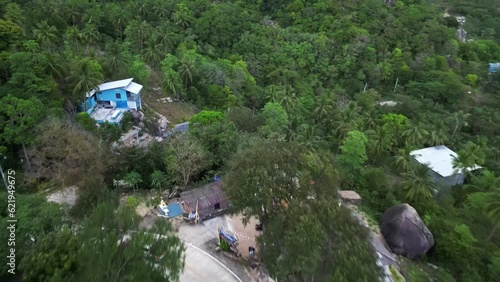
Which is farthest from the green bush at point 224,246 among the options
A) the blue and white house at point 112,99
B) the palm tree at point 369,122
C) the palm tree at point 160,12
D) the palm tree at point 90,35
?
the palm tree at point 160,12

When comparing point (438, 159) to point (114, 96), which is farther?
point (438, 159)

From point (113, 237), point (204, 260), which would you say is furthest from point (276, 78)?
point (113, 237)

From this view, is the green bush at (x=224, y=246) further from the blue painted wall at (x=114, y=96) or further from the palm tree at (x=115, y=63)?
the palm tree at (x=115, y=63)

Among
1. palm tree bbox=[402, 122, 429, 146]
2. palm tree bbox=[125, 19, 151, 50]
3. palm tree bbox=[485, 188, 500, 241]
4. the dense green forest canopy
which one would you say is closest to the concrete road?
the dense green forest canopy

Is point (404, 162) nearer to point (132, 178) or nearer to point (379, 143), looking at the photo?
point (379, 143)

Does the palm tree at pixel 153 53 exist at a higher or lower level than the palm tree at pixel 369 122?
higher

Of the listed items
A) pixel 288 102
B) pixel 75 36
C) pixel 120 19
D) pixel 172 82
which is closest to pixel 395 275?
pixel 288 102

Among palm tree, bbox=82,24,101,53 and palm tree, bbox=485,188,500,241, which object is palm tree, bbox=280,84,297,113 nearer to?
palm tree, bbox=485,188,500,241
